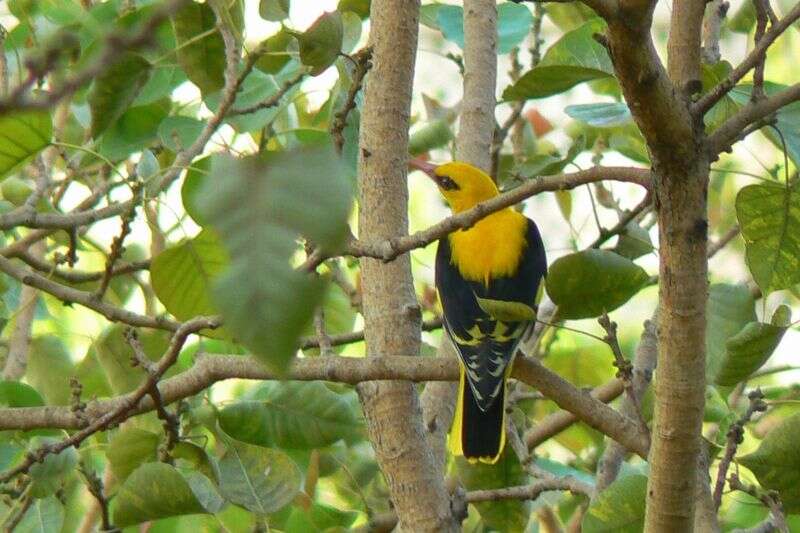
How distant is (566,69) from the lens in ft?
6.40

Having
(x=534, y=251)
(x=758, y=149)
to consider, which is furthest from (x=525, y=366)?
(x=758, y=149)

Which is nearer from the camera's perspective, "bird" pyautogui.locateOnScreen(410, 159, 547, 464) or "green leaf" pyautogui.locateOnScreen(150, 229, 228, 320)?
"green leaf" pyautogui.locateOnScreen(150, 229, 228, 320)

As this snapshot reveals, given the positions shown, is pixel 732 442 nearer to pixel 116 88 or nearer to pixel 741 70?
pixel 741 70

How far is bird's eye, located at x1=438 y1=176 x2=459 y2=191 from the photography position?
3.44 meters

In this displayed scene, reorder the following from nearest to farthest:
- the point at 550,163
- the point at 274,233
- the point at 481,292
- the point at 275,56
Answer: the point at 274,233 < the point at 275,56 < the point at 550,163 < the point at 481,292

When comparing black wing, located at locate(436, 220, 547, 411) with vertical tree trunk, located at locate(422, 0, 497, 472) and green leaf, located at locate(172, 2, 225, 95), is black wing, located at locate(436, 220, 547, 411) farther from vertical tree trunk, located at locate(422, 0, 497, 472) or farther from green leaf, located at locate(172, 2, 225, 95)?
green leaf, located at locate(172, 2, 225, 95)

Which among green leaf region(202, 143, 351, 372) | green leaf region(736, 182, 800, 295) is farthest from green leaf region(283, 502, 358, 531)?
green leaf region(202, 143, 351, 372)

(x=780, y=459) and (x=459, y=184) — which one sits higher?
(x=459, y=184)

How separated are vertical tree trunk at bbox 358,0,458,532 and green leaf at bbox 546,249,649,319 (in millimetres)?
304

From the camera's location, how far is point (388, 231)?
83.2 inches

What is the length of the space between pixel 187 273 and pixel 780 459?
3.47 feet

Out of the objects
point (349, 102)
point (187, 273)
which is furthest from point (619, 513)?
point (187, 273)

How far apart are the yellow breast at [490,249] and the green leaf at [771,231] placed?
1.47 m

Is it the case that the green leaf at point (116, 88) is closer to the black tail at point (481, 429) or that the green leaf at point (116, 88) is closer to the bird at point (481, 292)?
the bird at point (481, 292)
